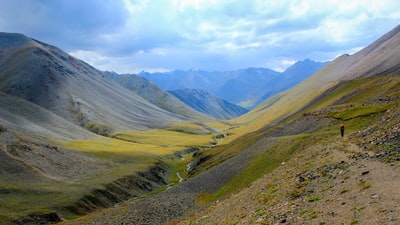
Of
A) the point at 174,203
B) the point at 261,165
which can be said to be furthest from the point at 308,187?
the point at 174,203

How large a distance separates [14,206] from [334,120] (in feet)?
207

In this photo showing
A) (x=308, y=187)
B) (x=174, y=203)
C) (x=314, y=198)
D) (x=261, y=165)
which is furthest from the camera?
(x=174, y=203)

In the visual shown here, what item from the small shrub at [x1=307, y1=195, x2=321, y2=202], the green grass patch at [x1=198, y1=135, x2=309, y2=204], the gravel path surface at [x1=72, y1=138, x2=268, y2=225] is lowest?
the gravel path surface at [x1=72, y1=138, x2=268, y2=225]

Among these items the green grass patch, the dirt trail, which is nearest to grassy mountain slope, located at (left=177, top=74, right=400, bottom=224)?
the dirt trail

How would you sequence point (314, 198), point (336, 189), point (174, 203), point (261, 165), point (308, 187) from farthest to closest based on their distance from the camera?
point (174, 203)
point (261, 165)
point (308, 187)
point (336, 189)
point (314, 198)

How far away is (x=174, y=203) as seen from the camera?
211 feet

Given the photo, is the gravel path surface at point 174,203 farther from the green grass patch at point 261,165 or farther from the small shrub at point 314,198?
the small shrub at point 314,198

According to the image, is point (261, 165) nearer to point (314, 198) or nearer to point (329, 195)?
point (314, 198)

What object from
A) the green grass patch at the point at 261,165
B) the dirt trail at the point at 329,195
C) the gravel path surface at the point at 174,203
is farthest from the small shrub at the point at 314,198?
the gravel path surface at the point at 174,203

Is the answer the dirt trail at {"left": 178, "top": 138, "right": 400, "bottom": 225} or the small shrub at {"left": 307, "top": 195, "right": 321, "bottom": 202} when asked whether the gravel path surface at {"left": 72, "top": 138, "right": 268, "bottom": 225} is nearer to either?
the dirt trail at {"left": 178, "top": 138, "right": 400, "bottom": 225}

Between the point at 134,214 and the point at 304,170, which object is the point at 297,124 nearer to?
the point at 134,214

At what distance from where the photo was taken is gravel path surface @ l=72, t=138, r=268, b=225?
56591mm

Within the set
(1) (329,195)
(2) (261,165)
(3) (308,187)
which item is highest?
(1) (329,195)

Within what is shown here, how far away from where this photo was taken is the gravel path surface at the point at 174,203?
5659cm
